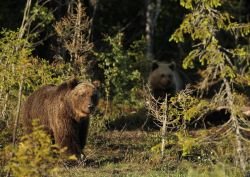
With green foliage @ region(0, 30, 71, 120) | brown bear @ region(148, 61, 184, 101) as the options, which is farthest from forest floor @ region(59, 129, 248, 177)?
brown bear @ region(148, 61, 184, 101)

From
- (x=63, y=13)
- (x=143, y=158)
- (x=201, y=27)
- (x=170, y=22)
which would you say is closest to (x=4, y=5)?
(x=63, y=13)

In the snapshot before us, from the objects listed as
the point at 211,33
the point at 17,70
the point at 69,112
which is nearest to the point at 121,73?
the point at 69,112

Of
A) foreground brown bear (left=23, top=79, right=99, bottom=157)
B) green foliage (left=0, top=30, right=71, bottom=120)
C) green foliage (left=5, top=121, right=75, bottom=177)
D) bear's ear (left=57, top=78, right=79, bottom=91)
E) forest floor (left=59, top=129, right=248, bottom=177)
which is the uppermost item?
green foliage (left=0, top=30, right=71, bottom=120)

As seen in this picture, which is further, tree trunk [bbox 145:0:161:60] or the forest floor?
tree trunk [bbox 145:0:161:60]

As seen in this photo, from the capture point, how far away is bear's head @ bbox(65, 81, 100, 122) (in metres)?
11.9

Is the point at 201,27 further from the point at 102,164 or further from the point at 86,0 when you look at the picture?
the point at 86,0

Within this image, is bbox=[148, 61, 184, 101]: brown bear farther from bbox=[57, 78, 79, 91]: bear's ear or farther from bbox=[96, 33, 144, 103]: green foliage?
bbox=[57, 78, 79, 91]: bear's ear

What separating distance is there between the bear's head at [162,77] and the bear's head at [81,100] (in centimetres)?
633

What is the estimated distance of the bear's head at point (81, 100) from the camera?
11906mm

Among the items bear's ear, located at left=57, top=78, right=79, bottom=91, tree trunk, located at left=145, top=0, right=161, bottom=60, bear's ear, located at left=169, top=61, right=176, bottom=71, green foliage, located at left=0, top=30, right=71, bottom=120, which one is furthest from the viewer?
tree trunk, located at left=145, top=0, right=161, bottom=60

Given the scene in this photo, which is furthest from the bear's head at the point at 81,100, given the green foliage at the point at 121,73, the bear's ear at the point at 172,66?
the bear's ear at the point at 172,66

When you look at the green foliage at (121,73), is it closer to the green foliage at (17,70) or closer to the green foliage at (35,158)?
the green foliage at (17,70)

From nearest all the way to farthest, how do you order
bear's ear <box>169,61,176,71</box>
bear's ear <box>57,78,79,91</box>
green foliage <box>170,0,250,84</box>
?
green foliage <box>170,0,250,84</box>, bear's ear <box>57,78,79,91</box>, bear's ear <box>169,61,176,71</box>

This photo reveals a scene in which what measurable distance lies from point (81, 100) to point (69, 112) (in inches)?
12.5
